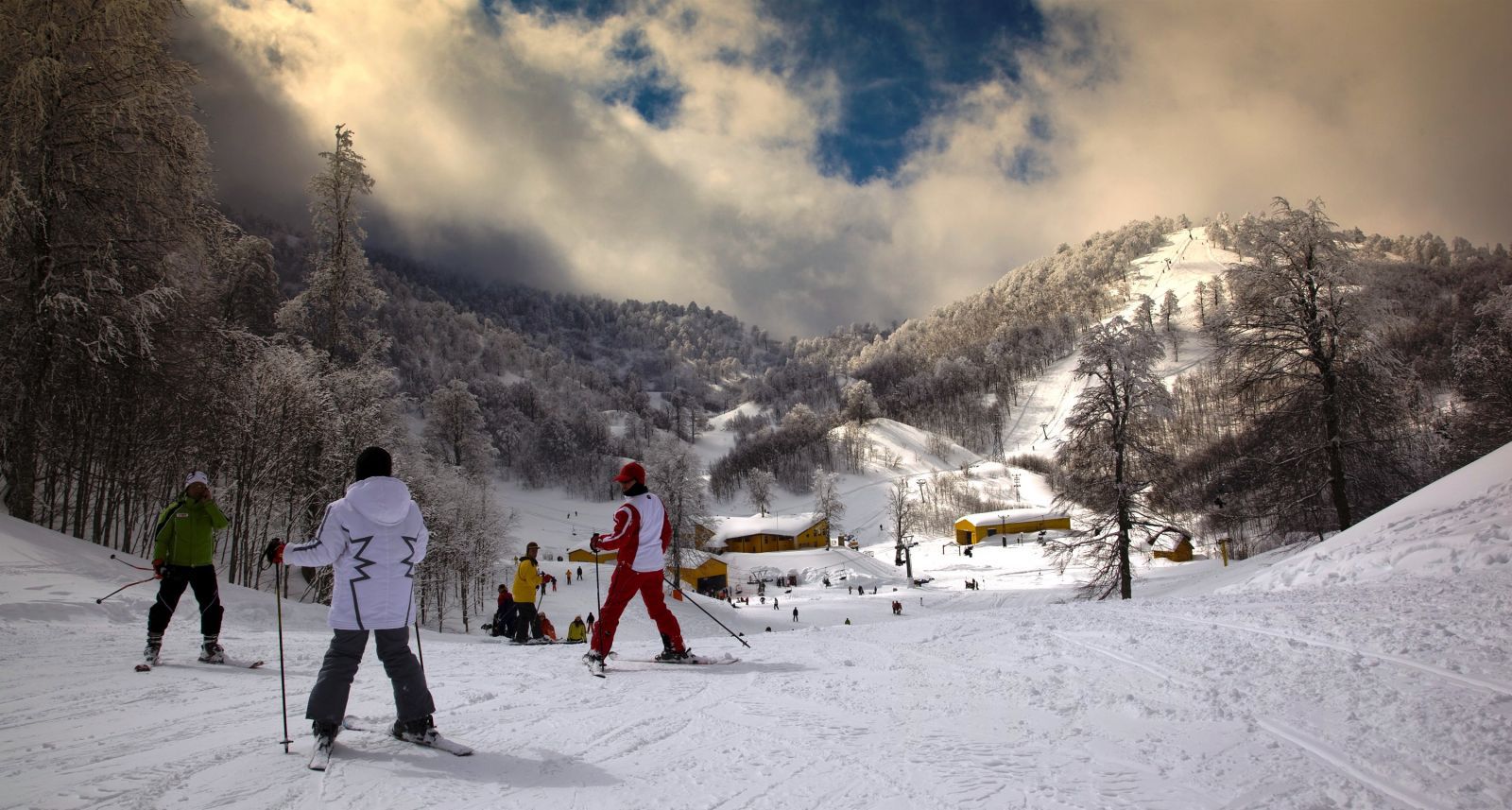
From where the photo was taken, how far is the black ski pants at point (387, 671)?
12.8 ft

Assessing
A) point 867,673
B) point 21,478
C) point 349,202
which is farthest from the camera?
point 349,202

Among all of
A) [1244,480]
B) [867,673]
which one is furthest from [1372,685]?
[1244,480]

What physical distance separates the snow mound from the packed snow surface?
0.05 m

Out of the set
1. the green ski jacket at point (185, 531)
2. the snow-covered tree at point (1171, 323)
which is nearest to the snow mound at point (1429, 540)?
the green ski jacket at point (185, 531)

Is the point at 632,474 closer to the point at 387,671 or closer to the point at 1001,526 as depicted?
the point at 387,671

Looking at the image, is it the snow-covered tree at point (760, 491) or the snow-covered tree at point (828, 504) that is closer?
the snow-covered tree at point (828, 504)

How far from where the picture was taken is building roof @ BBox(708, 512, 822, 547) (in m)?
76.6

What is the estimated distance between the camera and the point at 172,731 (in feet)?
14.1

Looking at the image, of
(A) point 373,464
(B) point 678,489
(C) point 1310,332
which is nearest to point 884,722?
(A) point 373,464

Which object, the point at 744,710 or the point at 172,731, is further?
the point at 744,710

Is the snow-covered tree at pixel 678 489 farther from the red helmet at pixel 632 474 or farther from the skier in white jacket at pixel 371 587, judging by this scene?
the skier in white jacket at pixel 371 587

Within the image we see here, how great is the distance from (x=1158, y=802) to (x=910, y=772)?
45.3 inches

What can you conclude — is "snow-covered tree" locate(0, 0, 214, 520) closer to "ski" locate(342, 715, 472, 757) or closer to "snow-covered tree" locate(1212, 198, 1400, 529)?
"ski" locate(342, 715, 472, 757)

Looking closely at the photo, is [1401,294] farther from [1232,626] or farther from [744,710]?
[744,710]
